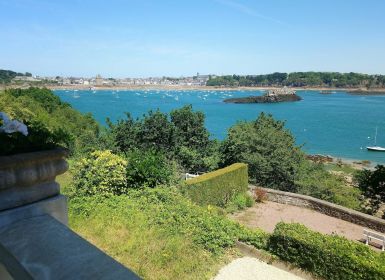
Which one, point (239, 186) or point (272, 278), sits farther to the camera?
point (239, 186)

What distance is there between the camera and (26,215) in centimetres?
241

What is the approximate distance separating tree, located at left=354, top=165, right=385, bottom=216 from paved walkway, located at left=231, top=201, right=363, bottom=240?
455cm

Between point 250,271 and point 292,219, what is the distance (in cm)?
609

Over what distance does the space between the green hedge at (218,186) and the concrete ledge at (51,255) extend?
11719 mm

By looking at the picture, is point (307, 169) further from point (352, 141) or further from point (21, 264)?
point (352, 141)

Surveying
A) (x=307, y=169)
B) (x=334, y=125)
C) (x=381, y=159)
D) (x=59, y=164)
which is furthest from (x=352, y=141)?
(x=59, y=164)

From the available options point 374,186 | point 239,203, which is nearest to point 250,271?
point 239,203

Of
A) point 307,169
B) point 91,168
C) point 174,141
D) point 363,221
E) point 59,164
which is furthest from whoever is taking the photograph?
point 307,169

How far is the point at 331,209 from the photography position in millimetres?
14898

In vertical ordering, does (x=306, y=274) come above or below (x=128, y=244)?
below

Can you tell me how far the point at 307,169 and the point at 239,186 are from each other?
7.65m

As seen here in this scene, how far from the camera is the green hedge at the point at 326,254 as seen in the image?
816 centimetres

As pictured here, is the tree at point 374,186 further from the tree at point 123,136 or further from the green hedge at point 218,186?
the tree at point 123,136

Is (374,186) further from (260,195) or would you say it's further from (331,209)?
(260,195)
